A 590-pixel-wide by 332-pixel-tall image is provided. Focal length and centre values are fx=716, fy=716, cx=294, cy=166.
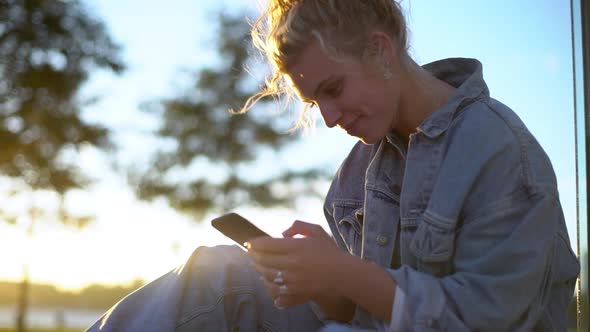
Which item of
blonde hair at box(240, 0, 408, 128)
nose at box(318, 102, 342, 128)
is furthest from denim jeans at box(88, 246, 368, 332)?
blonde hair at box(240, 0, 408, 128)

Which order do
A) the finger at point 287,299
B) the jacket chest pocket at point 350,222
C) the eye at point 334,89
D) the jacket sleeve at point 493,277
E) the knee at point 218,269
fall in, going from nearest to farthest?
the jacket sleeve at point 493,277
the finger at point 287,299
the knee at point 218,269
the eye at point 334,89
the jacket chest pocket at point 350,222

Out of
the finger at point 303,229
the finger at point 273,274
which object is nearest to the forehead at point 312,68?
the finger at point 303,229

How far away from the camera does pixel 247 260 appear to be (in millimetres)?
1654

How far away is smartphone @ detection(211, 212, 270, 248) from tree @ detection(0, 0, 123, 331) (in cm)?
1046

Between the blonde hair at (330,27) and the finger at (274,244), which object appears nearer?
the finger at (274,244)

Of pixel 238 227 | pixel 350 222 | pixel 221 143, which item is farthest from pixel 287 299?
pixel 221 143

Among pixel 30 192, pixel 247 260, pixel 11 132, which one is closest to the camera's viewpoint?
pixel 247 260

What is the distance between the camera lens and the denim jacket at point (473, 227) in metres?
1.32

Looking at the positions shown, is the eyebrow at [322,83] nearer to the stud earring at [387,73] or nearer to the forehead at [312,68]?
the forehead at [312,68]

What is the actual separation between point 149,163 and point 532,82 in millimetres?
10738

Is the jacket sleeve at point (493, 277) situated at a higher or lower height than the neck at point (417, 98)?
lower

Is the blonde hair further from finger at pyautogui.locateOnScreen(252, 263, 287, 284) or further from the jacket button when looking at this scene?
finger at pyautogui.locateOnScreen(252, 263, 287, 284)

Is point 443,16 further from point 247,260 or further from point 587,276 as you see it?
point 247,260

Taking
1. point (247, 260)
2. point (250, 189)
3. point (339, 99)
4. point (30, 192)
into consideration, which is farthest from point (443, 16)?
point (30, 192)
